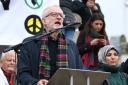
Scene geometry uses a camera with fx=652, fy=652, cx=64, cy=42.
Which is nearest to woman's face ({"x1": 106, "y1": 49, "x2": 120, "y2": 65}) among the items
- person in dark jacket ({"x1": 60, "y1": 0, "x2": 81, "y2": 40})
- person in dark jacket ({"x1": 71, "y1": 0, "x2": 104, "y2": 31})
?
person in dark jacket ({"x1": 60, "y1": 0, "x2": 81, "y2": 40})

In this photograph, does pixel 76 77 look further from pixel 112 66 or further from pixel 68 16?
pixel 68 16

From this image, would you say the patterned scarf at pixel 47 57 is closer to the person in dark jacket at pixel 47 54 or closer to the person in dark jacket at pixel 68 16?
the person in dark jacket at pixel 47 54

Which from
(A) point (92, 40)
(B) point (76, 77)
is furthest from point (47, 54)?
(A) point (92, 40)

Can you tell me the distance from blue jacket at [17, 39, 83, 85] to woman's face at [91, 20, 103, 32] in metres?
2.62

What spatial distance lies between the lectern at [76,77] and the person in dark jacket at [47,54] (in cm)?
49

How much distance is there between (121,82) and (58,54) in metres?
1.01

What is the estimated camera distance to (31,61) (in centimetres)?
723

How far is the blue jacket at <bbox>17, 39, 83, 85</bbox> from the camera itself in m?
7.04

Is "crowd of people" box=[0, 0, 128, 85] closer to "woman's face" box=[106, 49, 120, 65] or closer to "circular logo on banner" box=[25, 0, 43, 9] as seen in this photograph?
"woman's face" box=[106, 49, 120, 65]

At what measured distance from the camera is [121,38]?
2323 cm

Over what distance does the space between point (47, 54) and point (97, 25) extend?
298 centimetres

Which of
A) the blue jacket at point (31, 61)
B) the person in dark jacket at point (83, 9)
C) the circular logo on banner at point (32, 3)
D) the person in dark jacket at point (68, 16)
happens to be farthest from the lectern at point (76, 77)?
the person in dark jacket at point (83, 9)

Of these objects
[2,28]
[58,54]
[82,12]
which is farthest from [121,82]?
[82,12]

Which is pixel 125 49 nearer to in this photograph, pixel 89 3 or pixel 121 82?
pixel 89 3
